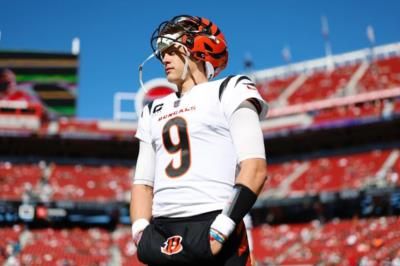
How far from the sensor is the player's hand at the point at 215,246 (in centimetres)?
235

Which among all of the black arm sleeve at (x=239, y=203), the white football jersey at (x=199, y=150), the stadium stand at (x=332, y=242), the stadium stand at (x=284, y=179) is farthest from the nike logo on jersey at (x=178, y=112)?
the stadium stand at (x=284, y=179)

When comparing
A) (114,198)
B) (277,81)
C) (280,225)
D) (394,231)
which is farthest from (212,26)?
(277,81)

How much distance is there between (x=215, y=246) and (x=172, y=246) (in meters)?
0.25

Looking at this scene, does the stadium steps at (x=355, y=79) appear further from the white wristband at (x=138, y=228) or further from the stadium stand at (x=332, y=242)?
the white wristband at (x=138, y=228)

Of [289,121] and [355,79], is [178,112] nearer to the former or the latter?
[289,121]

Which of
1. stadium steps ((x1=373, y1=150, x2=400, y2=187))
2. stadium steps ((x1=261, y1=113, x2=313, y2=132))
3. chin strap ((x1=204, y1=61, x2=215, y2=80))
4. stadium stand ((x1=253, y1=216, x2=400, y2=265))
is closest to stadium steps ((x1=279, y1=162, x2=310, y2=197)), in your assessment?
stadium stand ((x1=253, y1=216, x2=400, y2=265))

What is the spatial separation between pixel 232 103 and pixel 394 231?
917 inches

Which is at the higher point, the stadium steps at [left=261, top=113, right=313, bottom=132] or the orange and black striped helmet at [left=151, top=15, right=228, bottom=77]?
the stadium steps at [left=261, top=113, right=313, bottom=132]

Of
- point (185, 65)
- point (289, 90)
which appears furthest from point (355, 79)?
point (185, 65)

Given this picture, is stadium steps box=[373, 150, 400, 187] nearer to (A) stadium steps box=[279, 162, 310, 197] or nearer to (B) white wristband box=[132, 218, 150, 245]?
(A) stadium steps box=[279, 162, 310, 197]

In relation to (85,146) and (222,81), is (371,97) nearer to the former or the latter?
(85,146)

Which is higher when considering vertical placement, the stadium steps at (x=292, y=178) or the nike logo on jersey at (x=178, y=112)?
the stadium steps at (x=292, y=178)

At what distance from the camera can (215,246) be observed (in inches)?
92.7

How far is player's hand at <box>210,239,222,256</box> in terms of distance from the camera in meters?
2.35
